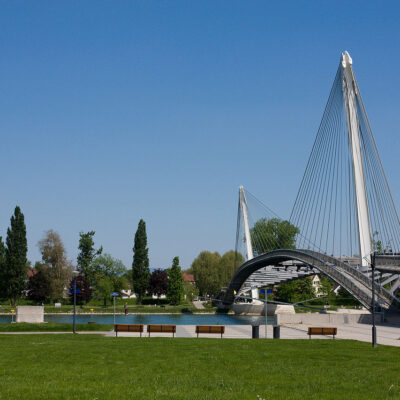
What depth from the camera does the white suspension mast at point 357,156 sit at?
4559cm

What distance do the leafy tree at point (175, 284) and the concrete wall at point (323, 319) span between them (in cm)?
5011

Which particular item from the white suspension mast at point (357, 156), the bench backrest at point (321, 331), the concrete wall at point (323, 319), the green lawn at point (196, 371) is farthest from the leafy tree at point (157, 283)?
the green lawn at point (196, 371)

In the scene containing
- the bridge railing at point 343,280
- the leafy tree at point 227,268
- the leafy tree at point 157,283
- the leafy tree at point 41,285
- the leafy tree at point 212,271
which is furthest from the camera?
the leafy tree at point 157,283

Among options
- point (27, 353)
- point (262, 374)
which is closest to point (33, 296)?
point (27, 353)

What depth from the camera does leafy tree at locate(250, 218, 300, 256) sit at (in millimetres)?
109838

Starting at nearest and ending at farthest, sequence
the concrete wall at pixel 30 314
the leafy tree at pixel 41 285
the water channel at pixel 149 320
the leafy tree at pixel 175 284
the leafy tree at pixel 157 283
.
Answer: the concrete wall at pixel 30 314, the water channel at pixel 149 320, the leafy tree at pixel 41 285, the leafy tree at pixel 175 284, the leafy tree at pixel 157 283

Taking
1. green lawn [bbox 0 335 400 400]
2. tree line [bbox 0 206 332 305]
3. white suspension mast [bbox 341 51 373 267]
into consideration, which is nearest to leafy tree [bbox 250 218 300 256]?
tree line [bbox 0 206 332 305]

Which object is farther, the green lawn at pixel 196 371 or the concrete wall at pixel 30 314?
the concrete wall at pixel 30 314

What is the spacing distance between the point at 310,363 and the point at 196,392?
6.43 meters

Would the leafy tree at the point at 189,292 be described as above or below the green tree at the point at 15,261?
below

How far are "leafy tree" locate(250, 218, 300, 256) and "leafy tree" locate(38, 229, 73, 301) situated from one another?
35862 mm

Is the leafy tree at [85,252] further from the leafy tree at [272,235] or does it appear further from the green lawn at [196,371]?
the green lawn at [196,371]

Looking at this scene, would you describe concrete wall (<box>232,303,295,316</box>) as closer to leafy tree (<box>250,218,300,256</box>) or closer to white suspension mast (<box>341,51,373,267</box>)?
leafy tree (<box>250,218,300,256</box>)

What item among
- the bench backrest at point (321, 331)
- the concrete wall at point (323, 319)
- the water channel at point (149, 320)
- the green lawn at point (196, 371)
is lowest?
the water channel at point (149, 320)
